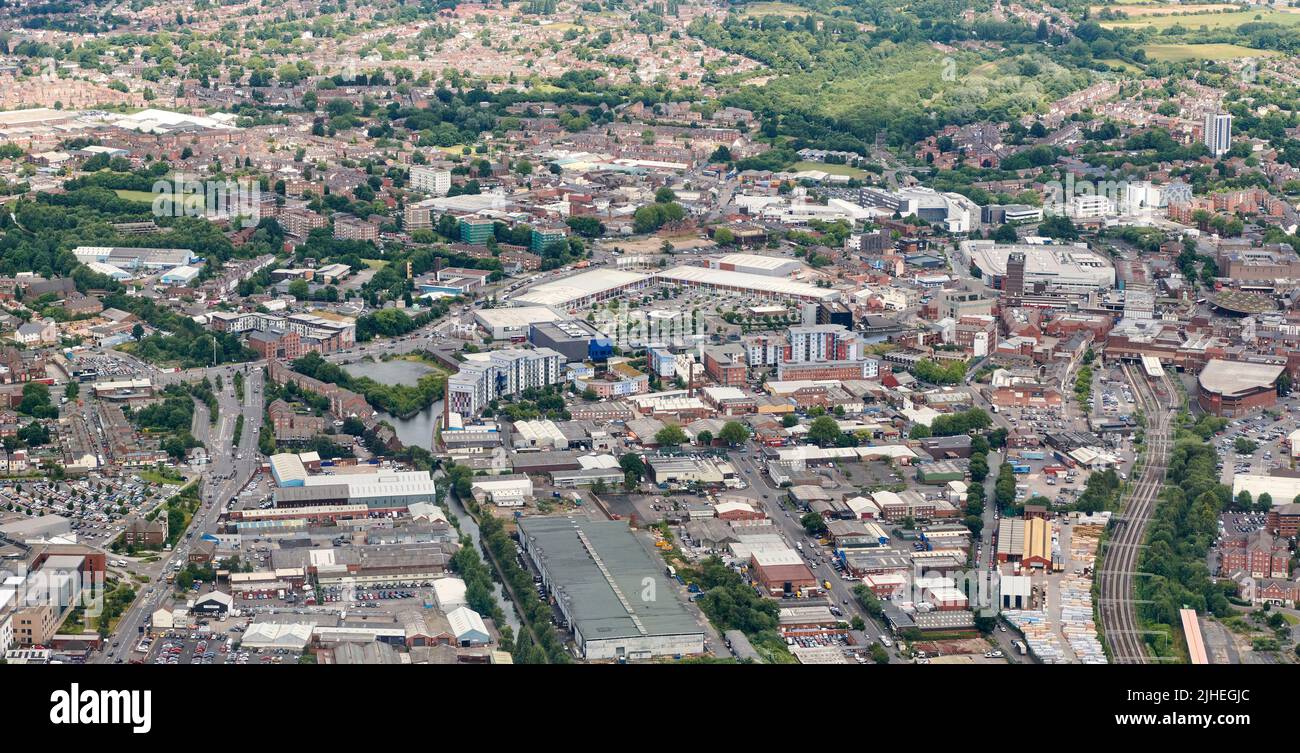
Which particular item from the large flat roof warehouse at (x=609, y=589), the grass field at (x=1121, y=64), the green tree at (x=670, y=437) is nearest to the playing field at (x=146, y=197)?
the green tree at (x=670, y=437)

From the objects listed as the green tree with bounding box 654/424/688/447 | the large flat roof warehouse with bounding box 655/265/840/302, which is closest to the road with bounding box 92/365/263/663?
the green tree with bounding box 654/424/688/447

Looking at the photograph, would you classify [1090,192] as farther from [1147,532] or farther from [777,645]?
[777,645]

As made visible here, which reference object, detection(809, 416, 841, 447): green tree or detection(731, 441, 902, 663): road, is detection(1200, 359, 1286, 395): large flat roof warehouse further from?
detection(731, 441, 902, 663): road

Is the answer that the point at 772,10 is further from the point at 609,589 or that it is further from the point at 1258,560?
the point at 609,589

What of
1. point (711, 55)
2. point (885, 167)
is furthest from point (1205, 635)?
point (711, 55)

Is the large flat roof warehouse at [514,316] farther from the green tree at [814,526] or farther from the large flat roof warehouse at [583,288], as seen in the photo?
the green tree at [814,526]
